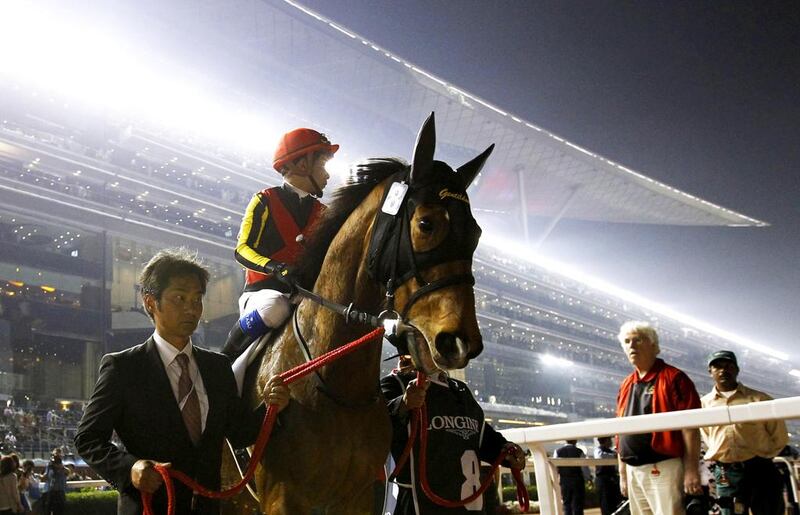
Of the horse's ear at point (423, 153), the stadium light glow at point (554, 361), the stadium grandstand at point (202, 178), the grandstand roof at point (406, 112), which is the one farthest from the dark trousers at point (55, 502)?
the stadium light glow at point (554, 361)

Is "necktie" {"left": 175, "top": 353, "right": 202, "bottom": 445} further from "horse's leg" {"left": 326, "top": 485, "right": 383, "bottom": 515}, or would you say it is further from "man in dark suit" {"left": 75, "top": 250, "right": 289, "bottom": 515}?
"horse's leg" {"left": 326, "top": 485, "right": 383, "bottom": 515}

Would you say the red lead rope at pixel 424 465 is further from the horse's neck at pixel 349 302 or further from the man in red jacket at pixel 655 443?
the man in red jacket at pixel 655 443

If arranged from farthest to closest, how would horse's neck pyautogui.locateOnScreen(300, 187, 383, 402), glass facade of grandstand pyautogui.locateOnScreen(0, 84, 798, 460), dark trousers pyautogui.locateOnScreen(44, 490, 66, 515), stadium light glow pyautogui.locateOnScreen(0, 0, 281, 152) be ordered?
1. stadium light glow pyautogui.locateOnScreen(0, 0, 281, 152)
2. glass facade of grandstand pyautogui.locateOnScreen(0, 84, 798, 460)
3. dark trousers pyautogui.locateOnScreen(44, 490, 66, 515)
4. horse's neck pyautogui.locateOnScreen(300, 187, 383, 402)

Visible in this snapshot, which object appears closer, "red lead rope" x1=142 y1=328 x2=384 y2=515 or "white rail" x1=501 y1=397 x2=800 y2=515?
"red lead rope" x1=142 y1=328 x2=384 y2=515

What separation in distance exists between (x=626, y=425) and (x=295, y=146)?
133cm

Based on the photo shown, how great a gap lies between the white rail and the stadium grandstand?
30.0ft

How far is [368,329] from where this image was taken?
1755 mm

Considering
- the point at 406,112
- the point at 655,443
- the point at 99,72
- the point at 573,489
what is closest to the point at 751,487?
the point at 655,443

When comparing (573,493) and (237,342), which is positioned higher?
(237,342)

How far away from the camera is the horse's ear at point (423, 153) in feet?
5.76

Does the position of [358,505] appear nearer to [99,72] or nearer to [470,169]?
[470,169]

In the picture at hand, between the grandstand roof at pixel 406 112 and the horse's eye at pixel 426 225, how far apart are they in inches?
487

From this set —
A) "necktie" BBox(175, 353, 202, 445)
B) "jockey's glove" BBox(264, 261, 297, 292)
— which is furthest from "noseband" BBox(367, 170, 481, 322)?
"necktie" BBox(175, 353, 202, 445)

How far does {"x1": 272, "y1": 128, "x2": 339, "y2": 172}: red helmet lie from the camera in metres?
2.24
